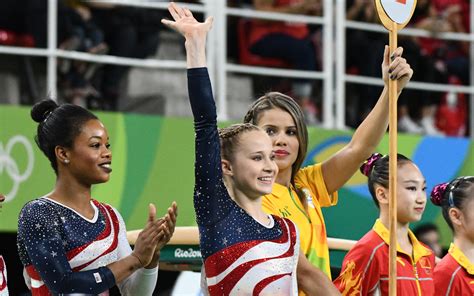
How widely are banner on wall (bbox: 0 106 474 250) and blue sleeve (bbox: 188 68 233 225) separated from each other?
364 cm

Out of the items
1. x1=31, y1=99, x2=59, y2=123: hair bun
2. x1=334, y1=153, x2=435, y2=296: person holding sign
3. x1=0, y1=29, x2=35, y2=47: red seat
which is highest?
x1=0, y1=29, x2=35, y2=47: red seat

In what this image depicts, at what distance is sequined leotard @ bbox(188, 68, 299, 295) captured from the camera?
420 centimetres

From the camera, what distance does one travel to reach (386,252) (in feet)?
17.2

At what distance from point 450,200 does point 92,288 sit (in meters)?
2.03

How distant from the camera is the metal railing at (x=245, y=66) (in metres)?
8.16

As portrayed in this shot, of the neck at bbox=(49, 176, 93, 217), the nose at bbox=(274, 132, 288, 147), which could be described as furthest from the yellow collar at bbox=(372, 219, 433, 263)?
the neck at bbox=(49, 176, 93, 217)

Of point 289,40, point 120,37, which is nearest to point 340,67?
point 289,40

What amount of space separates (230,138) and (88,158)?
0.54m

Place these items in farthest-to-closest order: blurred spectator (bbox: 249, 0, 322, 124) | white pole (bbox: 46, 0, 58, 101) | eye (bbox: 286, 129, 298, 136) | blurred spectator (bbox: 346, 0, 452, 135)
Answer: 1. blurred spectator (bbox: 346, 0, 452, 135)
2. blurred spectator (bbox: 249, 0, 322, 124)
3. white pole (bbox: 46, 0, 58, 101)
4. eye (bbox: 286, 129, 298, 136)

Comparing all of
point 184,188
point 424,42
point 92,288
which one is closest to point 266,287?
point 92,288

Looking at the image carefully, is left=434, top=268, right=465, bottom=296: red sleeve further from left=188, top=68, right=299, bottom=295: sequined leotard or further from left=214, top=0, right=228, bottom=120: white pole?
left=214, top=0, right=228, bottom=120: white pole

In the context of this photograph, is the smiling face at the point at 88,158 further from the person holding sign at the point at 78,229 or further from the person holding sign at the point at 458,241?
the person holding sign at the point at 458,241

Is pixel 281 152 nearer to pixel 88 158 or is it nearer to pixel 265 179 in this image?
pixel 265 179

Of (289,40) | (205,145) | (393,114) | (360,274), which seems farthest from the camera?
(289,40)
